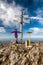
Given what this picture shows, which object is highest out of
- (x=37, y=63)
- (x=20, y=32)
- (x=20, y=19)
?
(x=20, y=19)

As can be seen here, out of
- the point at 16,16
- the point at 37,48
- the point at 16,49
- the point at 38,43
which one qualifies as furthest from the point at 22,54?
the point at 16,16

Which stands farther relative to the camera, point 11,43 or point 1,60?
point 11,43

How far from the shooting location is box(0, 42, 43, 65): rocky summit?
12102 millimetres

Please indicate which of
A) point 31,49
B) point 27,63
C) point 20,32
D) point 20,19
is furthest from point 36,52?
point 20,19

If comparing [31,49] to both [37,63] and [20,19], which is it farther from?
[20,19]

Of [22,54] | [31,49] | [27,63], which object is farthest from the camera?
[31,49]

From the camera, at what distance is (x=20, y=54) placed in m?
12.8

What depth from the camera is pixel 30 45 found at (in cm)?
1413

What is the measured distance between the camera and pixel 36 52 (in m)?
13.1

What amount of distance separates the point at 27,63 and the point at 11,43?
3.47 metres

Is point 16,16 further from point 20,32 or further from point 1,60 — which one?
point 1,60

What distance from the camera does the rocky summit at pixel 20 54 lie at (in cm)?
1210

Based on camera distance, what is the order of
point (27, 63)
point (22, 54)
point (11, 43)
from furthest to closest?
1. point (11, 43)
2. point (22, 54)
3. point (27, 63)

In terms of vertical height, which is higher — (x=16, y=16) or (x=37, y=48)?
(x=16, y=16)
